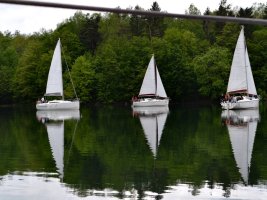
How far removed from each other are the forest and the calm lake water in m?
41.2

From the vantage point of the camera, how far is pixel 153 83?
201 feet

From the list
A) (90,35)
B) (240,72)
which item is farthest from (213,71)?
(90,35)

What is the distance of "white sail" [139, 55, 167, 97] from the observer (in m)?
60.9

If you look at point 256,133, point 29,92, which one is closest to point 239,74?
point 256,133

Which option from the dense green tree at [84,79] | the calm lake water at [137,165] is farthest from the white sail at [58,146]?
the dense green tree at [84,79]

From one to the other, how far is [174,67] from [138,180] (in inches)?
2197

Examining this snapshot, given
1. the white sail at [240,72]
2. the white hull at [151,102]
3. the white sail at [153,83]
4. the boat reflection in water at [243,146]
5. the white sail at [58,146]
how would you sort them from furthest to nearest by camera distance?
the white sail at [153,83]
the white hull at [151,102]
the white sail at [240,72]
the white sail at [58,146]
the boat reflection in water at [243,146]

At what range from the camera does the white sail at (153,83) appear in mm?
60906

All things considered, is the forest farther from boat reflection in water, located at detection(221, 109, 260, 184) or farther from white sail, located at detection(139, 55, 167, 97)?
boat reflection in water, located at detection(221, 109, 260, 184)

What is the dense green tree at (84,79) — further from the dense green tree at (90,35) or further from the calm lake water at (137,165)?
the calm lake water at (137,165)

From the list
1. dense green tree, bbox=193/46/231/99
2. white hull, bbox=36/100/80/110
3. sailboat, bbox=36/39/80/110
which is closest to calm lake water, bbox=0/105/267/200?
white hull, bbox=36/100/80/110

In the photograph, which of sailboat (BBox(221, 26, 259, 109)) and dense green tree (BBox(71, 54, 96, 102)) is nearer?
sailboat (BBox(221, 26, 259, 109))

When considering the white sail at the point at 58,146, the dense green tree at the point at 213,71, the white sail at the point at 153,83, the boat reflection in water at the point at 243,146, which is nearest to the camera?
the boat reflection in water at the point at 243,146

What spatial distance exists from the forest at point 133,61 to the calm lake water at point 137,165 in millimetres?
41181
